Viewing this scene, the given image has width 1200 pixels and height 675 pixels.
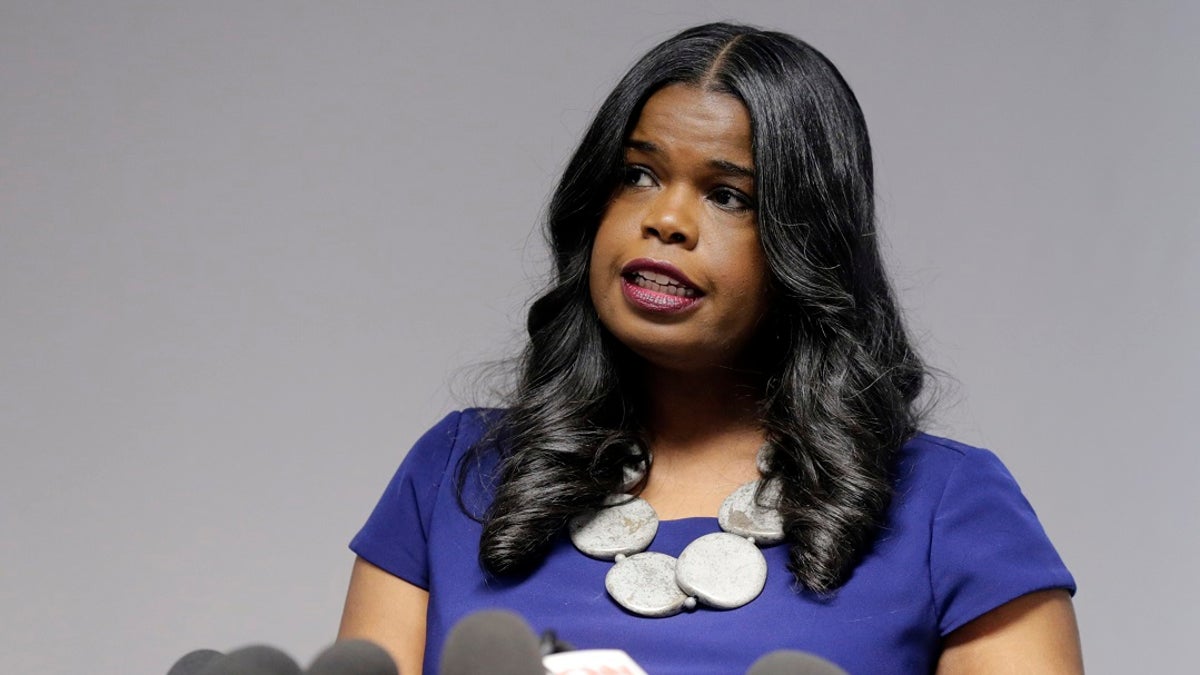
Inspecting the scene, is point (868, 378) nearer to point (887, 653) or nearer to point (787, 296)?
point (787, 296)

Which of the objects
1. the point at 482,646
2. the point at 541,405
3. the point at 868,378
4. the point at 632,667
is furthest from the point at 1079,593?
the point at 482,646

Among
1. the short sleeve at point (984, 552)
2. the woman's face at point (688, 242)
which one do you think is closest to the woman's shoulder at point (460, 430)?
the woman's face at point (688, 242)

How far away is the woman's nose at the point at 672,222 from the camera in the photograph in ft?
4.79

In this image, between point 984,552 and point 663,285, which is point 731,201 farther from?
point 984,552

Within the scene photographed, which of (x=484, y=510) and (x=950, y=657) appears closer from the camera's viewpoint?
(x=950, y=657)

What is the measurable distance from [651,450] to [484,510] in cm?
18

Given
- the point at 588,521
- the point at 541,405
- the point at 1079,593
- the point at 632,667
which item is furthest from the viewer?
the point at 1079,593

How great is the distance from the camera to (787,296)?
1533mm

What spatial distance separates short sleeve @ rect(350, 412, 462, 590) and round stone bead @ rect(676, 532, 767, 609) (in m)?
0.30

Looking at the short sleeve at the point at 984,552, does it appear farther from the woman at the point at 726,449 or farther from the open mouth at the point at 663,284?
the open mouth at the point at 663,284

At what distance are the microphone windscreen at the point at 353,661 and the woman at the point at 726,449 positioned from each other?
0.58 metres

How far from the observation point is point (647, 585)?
4.72 ft

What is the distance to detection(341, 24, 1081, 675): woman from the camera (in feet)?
4.64

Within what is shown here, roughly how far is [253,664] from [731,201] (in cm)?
81
